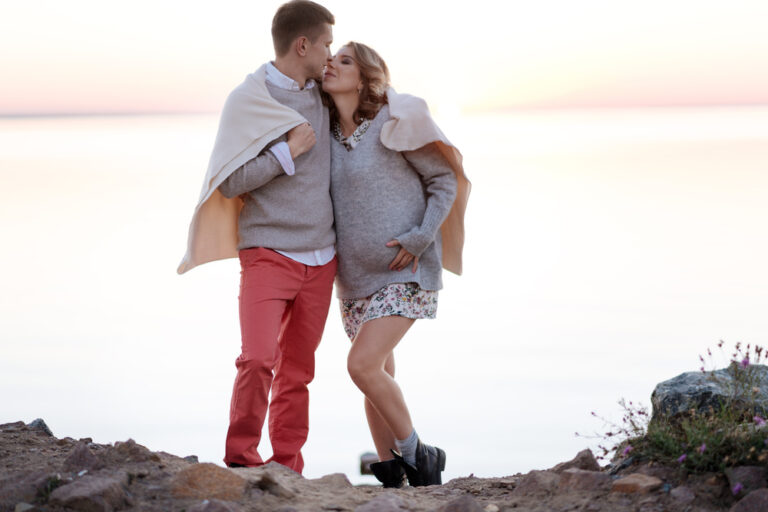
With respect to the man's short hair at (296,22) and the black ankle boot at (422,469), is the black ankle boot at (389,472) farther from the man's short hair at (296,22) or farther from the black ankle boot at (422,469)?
the man's short hair at (296,22)

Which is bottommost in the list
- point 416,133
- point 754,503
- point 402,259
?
point 754,503

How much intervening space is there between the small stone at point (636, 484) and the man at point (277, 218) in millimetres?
1397

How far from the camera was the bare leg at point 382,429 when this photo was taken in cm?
423

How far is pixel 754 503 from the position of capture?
295 cm

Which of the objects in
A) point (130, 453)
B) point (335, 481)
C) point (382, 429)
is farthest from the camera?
point (382, 429)

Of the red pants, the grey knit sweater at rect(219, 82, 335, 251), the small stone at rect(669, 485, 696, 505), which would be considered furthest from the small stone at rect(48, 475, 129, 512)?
the small stone at rect(669, 485, 696, 505)

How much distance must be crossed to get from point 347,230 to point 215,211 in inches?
21.9

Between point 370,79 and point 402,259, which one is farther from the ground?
point 370,79


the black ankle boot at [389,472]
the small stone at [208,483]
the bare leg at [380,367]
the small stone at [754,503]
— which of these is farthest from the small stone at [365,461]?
the small stone at [754,503]

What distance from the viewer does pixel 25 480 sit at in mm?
3033

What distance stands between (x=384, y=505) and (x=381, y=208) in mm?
1297

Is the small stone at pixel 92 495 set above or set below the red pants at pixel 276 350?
below

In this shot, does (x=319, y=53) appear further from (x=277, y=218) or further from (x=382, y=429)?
(x=382, y=429)

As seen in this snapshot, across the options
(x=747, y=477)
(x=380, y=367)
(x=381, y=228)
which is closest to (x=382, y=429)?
(x=380, y=367)
